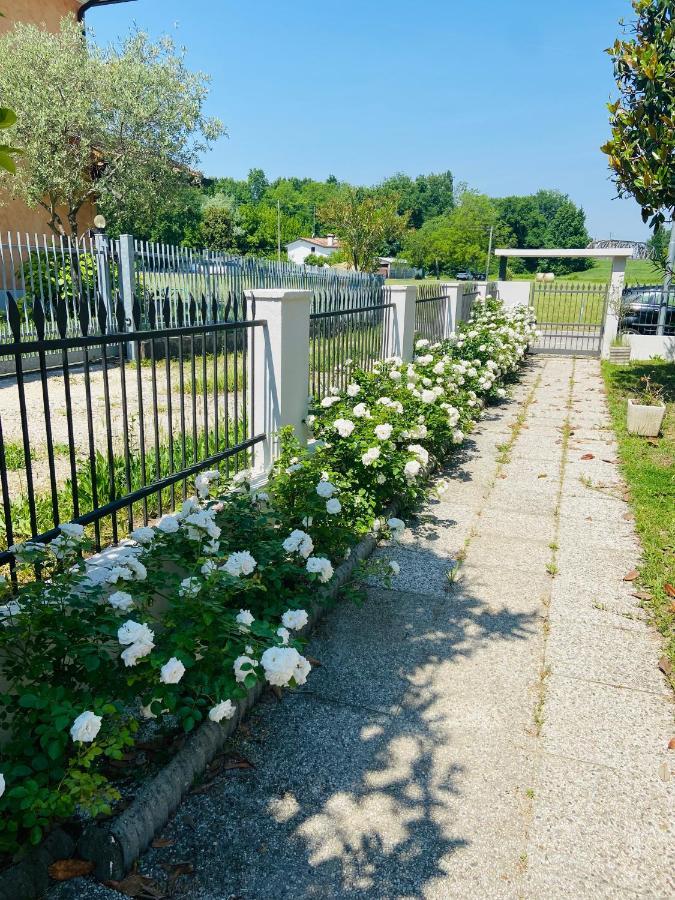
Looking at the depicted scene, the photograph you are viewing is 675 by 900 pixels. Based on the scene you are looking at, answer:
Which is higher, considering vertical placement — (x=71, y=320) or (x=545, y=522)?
(x=71, y=320)

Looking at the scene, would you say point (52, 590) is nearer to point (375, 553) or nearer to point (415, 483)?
point (375, 553)

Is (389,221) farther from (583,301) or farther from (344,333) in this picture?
(344,333)

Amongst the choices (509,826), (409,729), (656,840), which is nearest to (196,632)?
(409,729)

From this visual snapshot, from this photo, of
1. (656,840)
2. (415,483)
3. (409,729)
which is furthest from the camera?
(415,483)

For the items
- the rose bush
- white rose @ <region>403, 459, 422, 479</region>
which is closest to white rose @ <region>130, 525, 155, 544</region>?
the rose bush

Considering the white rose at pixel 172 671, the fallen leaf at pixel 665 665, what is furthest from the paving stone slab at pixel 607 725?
the white rose at pixel 172 671

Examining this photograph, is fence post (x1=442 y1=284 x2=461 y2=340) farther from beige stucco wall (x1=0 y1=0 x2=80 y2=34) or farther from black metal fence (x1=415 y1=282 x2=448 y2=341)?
beige stucco wall (x1=0 y1=0 x2=80 y2=34)

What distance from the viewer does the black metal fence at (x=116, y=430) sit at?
2.70 m

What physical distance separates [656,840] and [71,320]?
A: 1201 centimetres

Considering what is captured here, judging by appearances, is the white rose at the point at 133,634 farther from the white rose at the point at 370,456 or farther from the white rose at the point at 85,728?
the white rose at the point at 370,456

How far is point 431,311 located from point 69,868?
369 inches

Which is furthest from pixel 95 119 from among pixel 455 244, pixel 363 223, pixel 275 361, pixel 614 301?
pixel 455 244

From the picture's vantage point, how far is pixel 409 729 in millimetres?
2885

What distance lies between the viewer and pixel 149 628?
8.30 ft
